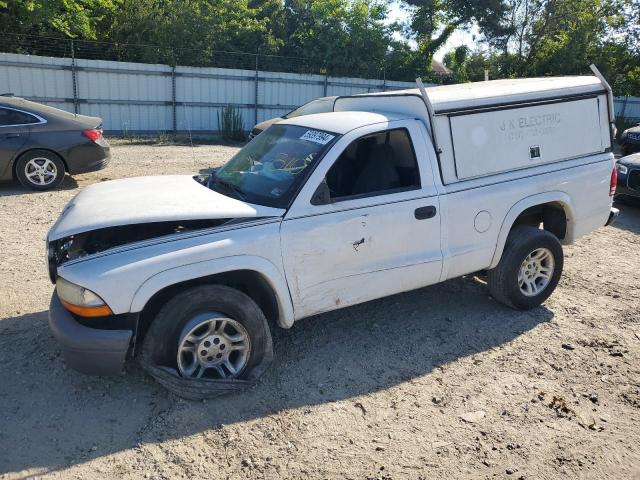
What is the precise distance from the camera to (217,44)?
2169 cm

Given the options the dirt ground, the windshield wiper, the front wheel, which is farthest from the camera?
the front wheel

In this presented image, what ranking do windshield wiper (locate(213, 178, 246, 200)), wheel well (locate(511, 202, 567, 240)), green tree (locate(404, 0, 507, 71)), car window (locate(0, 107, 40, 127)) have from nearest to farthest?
windshield wiper (locate(213, 178, 246, 200)) < wheel well (locate(511, 202, 567, 240)) < car window (locate(0, 107, 40, 127)) < green tree (locate(404, 0, 507, 71))

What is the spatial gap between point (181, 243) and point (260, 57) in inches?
782

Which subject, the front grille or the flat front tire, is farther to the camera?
the front grille

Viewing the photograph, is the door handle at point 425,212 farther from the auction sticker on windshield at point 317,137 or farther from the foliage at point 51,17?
the foliage at point 51,17

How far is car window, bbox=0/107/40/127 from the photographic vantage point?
28.2 feet

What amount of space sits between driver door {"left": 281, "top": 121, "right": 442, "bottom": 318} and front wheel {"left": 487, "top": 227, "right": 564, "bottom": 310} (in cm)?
81

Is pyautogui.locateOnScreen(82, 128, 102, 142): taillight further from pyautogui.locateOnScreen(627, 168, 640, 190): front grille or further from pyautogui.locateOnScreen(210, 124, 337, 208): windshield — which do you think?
pyautogui.locateOnScreen(627, 168, 640, 190): front grille

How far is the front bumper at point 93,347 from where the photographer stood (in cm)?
331

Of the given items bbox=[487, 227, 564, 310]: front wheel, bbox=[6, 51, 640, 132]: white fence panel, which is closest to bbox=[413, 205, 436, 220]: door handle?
bbox=[487, 227, 564, 310]: front wheel

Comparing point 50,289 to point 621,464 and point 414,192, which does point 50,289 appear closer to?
point 414,192

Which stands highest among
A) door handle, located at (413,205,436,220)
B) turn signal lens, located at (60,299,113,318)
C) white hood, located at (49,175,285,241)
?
white hood, located at (49,175,285,241)

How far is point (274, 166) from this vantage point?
421cm

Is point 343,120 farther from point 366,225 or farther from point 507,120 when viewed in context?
point 507,120
